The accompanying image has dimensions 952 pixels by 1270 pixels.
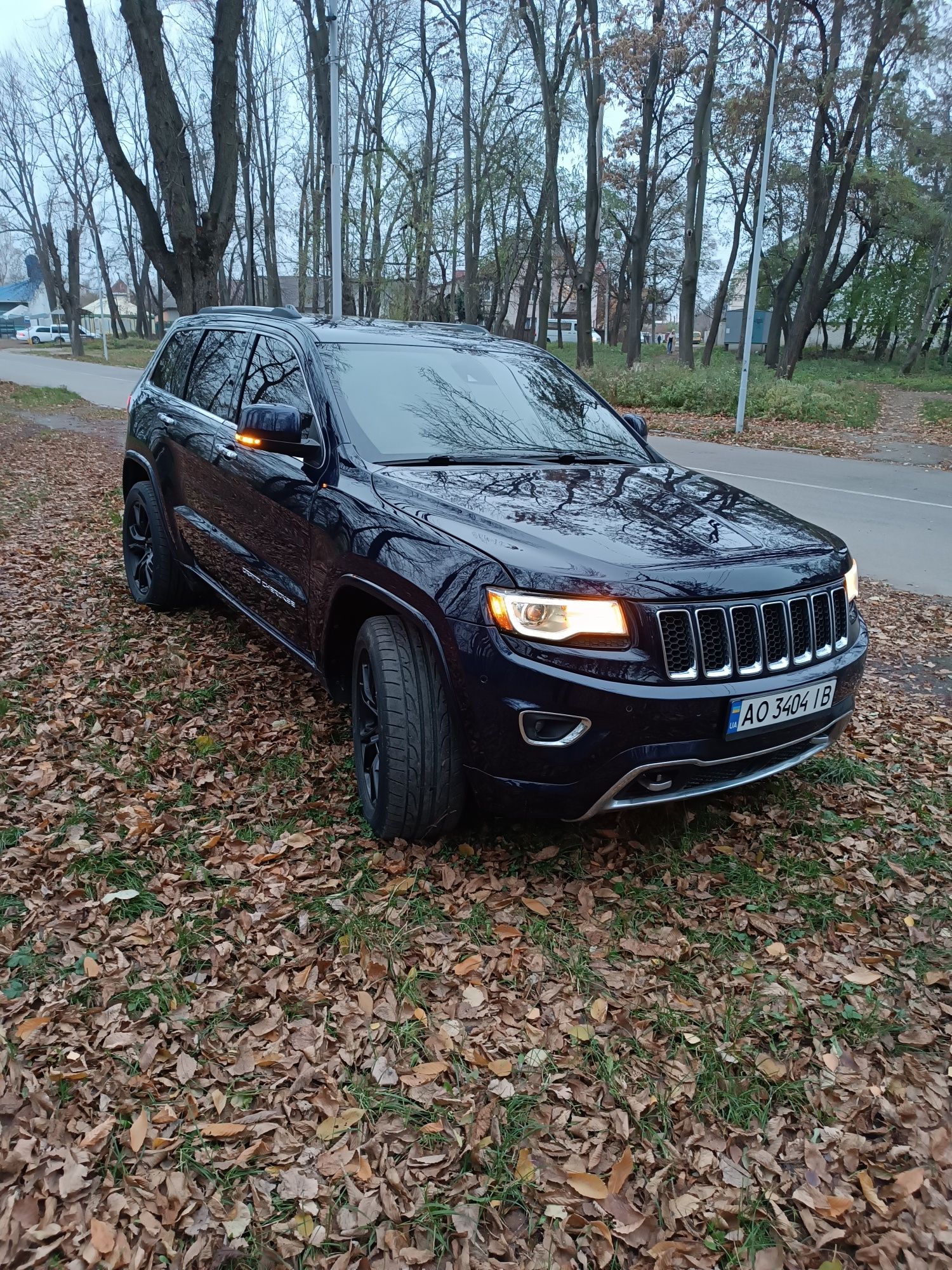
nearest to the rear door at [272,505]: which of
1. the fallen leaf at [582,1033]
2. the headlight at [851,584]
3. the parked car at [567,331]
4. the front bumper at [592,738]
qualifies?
the front bumper at [592,738]

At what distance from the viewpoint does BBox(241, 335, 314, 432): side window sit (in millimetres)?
4031

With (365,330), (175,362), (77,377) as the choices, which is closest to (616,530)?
(365,330)

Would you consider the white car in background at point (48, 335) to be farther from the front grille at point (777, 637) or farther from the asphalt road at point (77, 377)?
the front grille at point (777, 637)

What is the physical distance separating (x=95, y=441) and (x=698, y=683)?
1427cm

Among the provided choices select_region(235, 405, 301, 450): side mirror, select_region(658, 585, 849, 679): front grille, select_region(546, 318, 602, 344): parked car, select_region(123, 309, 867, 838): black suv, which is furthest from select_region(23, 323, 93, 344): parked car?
select_region(658, 585, 849, 679): front grille

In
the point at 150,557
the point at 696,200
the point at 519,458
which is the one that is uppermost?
the point at 696,200

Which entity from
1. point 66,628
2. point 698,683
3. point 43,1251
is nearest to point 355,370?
point 698,683

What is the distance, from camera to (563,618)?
9.11 ft

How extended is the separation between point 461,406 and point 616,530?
1.32m

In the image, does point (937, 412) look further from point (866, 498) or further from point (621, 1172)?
point (621, 1172)

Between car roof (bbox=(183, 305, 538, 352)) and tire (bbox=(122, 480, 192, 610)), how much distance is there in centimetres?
127

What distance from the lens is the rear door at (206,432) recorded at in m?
4.79

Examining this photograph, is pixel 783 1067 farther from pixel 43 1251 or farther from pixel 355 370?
pixel 355 370

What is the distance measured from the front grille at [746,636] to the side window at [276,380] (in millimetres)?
1897
